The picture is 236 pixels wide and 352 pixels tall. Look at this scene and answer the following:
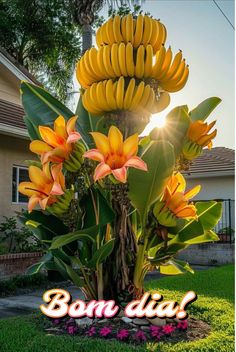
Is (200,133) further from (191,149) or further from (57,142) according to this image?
(57,142)

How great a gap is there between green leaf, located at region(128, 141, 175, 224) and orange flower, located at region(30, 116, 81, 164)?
57 centimetres

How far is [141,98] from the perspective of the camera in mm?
3939

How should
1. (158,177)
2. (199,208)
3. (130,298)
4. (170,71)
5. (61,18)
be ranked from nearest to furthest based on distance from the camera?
1. (158,177)
2. (170,71)
3. (130,298)
4. (199,208)
5. (61,18)

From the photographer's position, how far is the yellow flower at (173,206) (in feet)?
12.7

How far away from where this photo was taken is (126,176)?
3645 mm

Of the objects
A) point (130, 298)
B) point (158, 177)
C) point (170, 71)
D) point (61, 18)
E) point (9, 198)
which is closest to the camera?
point (158, 177)

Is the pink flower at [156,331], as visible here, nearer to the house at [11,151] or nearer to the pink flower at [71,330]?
the pink flower at [71,330]

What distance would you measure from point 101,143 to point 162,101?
39.2 inches

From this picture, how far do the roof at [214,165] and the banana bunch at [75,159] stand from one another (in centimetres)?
1482

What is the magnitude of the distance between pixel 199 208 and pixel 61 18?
20192 millimetres

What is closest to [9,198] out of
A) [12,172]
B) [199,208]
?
[12,172]

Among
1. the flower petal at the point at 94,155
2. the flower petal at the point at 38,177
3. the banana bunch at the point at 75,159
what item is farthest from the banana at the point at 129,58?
the flower petal at the point at 38,177

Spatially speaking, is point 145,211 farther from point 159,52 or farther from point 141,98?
point 159,52

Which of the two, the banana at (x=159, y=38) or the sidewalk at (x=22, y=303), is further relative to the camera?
the sidewalk at (x=22, y=303)
